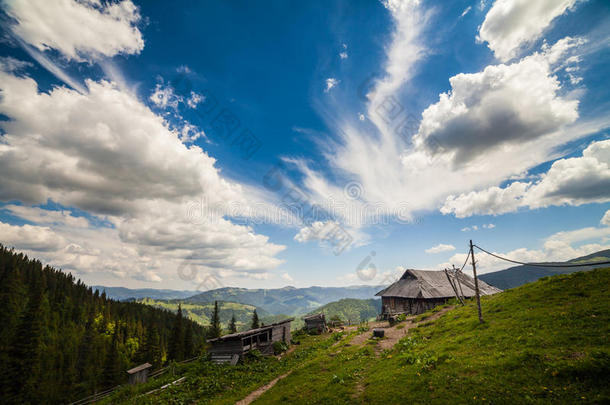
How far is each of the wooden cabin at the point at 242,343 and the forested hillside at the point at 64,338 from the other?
41459mm

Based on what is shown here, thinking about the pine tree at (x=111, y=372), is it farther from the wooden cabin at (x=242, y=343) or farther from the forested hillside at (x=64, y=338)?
the wooden cabin at (x=242, y=343)

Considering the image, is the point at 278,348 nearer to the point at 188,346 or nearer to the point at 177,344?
the point at 177,344

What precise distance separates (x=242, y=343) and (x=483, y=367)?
25.8 meters

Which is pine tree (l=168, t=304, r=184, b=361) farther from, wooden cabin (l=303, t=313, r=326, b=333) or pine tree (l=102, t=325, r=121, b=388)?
wooden cabin (l=303, t=313, r=326, b=333)

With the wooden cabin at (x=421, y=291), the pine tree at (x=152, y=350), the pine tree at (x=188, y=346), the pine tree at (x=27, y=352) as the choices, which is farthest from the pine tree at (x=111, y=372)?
the wooden cabin at (x=421, y=291)

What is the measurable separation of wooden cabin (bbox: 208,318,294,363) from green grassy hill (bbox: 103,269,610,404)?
4.02m

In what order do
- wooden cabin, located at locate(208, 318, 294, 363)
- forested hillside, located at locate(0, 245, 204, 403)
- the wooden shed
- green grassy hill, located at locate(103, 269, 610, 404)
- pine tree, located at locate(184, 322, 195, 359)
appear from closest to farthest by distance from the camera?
green grassy hill, located at locate(103, 269, 610, 404) → the wooden shed → wooden cabin, located at locate(208, 318, 294, 363) → forested hillside, located at locate(0, 245, 204, 403) → pine tree, located at locate(184, 322, 195, 359)

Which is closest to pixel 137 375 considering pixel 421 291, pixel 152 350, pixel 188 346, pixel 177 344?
pixel 177 344

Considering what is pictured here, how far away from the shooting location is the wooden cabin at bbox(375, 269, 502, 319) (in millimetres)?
43469

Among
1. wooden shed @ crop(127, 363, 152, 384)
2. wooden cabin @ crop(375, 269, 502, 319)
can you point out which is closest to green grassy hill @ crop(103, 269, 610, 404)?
wooden shed @ crop(127, 363, 152, 384)

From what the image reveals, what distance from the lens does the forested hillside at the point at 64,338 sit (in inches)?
1826

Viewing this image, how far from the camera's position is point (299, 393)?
15.3m

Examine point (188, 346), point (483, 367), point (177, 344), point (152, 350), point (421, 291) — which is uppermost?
point (421, 291)

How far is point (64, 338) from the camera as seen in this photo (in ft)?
297
